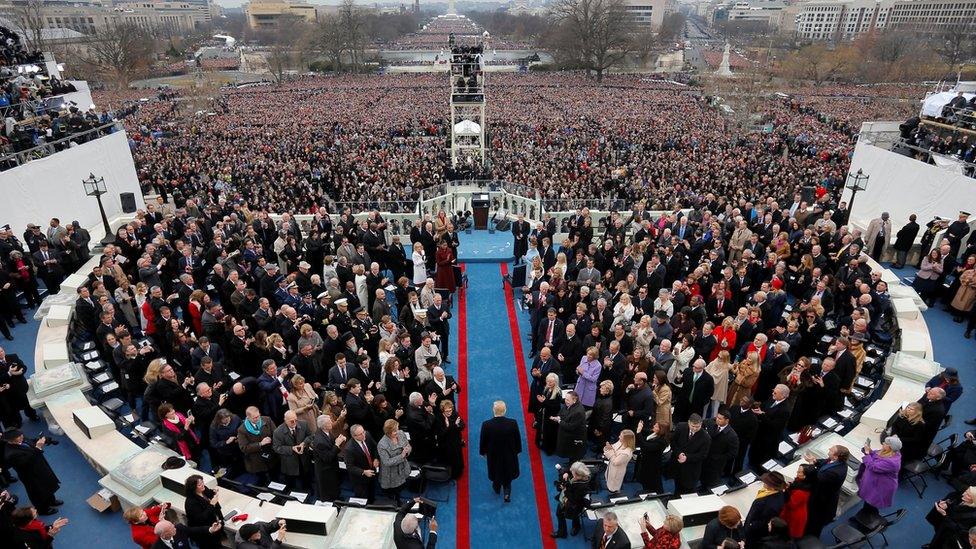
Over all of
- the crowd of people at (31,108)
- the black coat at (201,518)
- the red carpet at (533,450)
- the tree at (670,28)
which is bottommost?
the red carpet at (533,450)

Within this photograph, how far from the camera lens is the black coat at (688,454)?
5848 millimetres

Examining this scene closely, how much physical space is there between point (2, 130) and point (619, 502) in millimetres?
18974

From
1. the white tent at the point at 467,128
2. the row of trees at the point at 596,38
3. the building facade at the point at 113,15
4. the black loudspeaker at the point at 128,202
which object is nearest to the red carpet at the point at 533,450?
the black loudspeaker at the point at 128,202

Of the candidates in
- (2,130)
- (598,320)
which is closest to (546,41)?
(2,130)

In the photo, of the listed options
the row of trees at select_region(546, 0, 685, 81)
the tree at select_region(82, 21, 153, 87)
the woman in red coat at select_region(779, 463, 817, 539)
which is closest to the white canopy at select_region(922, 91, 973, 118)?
the woman in red coat at select_region(779, 463, 817, 539)

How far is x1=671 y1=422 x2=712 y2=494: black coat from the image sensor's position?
19.2 feet

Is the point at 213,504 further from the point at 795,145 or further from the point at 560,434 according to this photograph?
the point at 795,145

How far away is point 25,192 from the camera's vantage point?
13469mm

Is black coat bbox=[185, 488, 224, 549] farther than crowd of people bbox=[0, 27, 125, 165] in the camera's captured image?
No

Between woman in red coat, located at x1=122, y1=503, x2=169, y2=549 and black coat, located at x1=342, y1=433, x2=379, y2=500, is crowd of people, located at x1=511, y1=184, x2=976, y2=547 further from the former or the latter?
woman in red coat, located at x1=122, y1=503, x2=169, y2=549

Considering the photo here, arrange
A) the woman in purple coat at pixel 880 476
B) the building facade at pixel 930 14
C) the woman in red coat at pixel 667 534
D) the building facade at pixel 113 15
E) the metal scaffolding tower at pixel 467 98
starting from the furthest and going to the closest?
the building facade at pixel 113 15, the building facade at pixel 930 14, the metal scaffolding tower at pixel 467 98, the woman in purple coat at pixel 880 476, the woman in red coat at pixel 667 534

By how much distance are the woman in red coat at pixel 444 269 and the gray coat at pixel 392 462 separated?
545 cm

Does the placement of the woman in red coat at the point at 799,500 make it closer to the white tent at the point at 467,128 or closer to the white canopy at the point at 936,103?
the white canopy at the point at 936,103

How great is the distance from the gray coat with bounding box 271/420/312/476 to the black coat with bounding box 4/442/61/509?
2.35 m
